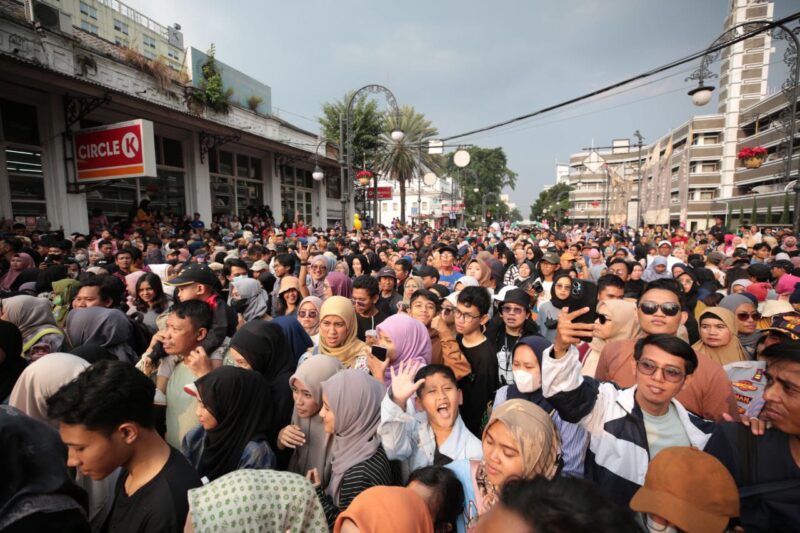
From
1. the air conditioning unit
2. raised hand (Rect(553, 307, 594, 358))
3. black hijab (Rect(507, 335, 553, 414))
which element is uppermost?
the air conditioning unit

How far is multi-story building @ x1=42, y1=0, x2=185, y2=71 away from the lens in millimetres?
34812

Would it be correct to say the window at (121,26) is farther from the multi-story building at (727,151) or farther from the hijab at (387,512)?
the hijab at (387,512)

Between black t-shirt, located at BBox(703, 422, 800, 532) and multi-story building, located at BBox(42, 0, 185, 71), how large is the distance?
133ft

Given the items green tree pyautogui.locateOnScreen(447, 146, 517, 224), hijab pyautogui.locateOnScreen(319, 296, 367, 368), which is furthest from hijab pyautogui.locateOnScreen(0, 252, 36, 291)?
green tree pyautogui.locateOnScreen(447, 146, 517, 224)

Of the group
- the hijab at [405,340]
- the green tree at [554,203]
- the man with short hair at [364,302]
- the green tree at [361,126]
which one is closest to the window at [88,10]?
the green tree at [361,126]

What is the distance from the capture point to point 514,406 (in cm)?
177

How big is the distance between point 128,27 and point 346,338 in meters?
49.9

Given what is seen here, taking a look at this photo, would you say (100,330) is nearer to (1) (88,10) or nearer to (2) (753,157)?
(2) (753,157)

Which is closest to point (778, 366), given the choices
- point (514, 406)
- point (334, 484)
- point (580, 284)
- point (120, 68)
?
point (514, 406)

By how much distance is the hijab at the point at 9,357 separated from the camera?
2.39m

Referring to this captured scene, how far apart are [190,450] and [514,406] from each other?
1.88 metres

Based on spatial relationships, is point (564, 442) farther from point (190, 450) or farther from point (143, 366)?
point (143, 366)

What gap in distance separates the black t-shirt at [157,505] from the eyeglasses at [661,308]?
10.6 feet

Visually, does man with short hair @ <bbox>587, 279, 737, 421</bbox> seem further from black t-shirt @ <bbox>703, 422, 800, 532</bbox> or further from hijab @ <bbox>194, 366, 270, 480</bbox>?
hijab @ <bbox>194, 366, 270, 480</bbox>
